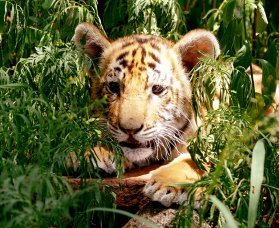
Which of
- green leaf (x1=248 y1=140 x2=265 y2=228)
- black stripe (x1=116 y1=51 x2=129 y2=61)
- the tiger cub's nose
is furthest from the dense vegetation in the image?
black stripe (x1=116 y1=51 x2=129 y2=61)

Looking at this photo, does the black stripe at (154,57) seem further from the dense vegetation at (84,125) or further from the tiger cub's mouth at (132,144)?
the tiger cub's mouth at (132,144)

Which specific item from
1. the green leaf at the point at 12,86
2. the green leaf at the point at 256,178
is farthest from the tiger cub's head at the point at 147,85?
the green leaf at the point at 256,178

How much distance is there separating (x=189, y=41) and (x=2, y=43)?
118 centimetres

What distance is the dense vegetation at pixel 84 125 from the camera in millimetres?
2643

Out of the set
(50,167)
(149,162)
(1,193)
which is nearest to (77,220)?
(50,167)

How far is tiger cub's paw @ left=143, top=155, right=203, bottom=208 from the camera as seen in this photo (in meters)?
3.27

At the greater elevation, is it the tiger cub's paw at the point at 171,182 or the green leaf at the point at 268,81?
the green leaf at the point at 268,81

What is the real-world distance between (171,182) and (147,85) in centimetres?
73

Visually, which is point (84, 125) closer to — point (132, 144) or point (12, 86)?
point (12, 86)

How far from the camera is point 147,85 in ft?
12.8

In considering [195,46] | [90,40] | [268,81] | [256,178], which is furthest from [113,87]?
[256,178]

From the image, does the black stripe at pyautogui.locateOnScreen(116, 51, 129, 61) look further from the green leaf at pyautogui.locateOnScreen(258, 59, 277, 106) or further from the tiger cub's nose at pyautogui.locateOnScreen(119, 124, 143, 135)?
the green leaf at pyautogui.locateOnScreen(258, 59, 277, 106)

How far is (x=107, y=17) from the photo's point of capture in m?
4.81

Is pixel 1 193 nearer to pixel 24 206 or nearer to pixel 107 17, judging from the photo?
pixel 24 206
